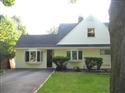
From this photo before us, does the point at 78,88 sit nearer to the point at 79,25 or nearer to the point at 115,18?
the point at 115,18

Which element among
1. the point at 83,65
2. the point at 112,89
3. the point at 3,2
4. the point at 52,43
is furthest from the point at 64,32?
the point at 112,89

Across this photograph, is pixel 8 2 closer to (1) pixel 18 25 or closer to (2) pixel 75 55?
(2) pixel 75 55

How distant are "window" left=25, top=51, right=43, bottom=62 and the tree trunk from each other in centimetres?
3905

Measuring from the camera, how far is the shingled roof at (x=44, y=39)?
46219 mm

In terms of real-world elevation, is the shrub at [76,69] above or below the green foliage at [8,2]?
below

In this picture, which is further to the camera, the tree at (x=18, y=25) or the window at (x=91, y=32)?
the tree at (x=18, y=25)

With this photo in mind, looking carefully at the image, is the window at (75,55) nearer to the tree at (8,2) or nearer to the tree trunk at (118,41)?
the tree at (8,2)

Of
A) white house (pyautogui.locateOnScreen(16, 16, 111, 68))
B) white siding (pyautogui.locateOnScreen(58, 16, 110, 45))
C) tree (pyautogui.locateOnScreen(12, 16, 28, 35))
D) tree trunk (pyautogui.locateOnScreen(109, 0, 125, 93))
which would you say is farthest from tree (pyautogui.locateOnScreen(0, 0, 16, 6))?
tree (pyautogui.locateOnScreen(12, 16, 28, 35))

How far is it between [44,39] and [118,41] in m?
42.0

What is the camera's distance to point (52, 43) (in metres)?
45.9

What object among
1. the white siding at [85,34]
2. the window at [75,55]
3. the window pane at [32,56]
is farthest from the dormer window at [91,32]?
the window pane at [32,56]

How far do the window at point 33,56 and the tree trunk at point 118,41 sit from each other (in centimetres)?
3905

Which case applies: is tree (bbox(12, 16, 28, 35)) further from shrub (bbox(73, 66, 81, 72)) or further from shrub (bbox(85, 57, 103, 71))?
shrub (bbox(85, 57, 103, 71))

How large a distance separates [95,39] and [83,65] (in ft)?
12.1
